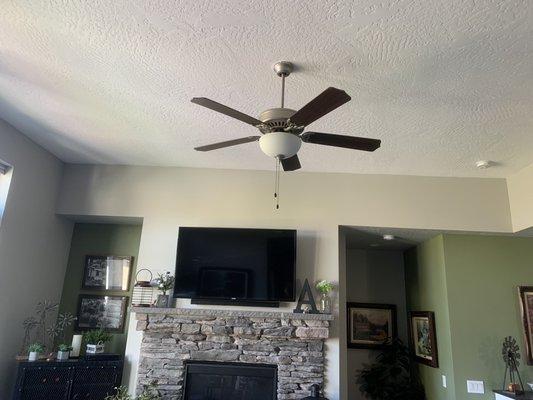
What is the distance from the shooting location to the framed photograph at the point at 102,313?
14.6ft

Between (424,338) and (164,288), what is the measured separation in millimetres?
2938

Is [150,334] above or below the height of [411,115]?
below

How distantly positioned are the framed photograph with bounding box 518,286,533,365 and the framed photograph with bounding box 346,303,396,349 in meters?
1.52

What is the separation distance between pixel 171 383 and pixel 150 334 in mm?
485

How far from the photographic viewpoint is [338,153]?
152 inches

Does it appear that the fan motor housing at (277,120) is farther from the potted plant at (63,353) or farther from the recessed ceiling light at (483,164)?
the potted plant at (63,353)

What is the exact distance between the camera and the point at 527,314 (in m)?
4.06

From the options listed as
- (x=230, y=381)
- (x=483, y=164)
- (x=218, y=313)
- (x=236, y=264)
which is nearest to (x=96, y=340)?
(x=218, y=313)

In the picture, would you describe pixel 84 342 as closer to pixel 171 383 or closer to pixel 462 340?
pixel 171 383

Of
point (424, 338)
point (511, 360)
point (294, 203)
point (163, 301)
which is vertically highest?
point (294, 203)

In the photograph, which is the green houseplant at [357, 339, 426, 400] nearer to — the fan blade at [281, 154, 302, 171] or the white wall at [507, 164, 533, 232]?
the white wall at [507, 164, 533, 232]

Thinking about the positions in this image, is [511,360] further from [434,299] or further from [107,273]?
[107,273]

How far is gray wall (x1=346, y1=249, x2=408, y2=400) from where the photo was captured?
5.34 m

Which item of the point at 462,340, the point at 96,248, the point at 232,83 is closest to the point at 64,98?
the point at 232,83
